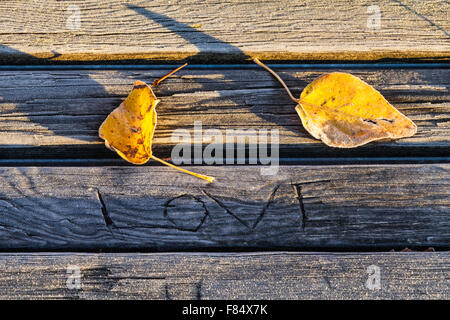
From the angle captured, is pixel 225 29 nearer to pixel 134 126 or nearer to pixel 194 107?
pixel 194 107

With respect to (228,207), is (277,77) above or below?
above

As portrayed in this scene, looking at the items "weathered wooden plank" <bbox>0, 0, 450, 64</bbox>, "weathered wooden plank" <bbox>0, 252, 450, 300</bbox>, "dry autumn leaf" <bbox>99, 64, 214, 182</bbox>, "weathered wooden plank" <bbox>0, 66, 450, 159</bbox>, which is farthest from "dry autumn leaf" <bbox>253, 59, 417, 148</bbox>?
"dry autumn leaf" <bbox>99, 64, 214, 182</bbox>

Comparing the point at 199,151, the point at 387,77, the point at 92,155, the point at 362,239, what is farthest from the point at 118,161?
the point at 387,77

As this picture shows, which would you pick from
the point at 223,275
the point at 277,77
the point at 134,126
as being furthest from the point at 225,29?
the point at 223,275

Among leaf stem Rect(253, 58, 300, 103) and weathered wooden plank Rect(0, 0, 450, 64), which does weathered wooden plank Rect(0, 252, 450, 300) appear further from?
weathered wooden plank Rect(0, 0, 450, 64)

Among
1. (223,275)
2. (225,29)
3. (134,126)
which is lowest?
(223,275)

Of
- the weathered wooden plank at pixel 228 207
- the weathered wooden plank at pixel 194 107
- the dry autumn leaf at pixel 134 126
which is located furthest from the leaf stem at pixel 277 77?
the dry autumn leaf at pixel 134 126

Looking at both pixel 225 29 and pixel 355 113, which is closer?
pixel 355 113
